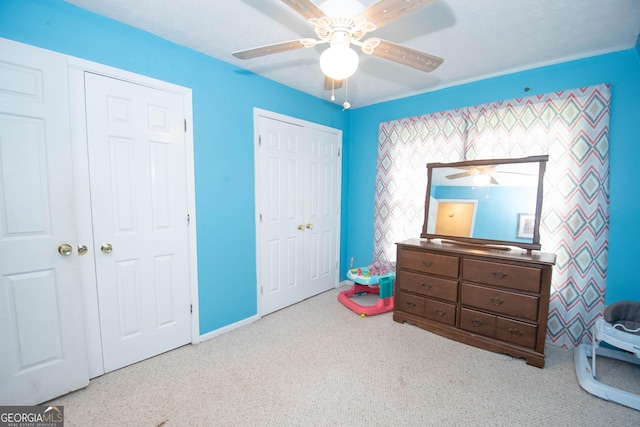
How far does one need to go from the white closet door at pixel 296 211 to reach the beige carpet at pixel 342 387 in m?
0.75

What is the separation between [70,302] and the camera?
1.67 m

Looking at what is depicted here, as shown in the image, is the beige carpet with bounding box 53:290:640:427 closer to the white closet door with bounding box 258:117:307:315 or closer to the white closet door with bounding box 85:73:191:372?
the white closet door with bounding box 85:73:191:372

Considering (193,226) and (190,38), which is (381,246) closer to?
(193,226)

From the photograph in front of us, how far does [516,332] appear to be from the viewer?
2.07m

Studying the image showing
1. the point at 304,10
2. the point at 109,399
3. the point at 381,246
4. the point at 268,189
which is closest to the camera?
the point at 304,10

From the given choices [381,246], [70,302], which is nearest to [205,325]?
[70,302]

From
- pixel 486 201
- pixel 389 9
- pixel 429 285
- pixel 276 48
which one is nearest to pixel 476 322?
pixel 429 285

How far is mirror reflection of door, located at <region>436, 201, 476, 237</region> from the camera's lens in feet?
8.32

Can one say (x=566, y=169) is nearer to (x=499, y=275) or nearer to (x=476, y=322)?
(x=499, y=275)

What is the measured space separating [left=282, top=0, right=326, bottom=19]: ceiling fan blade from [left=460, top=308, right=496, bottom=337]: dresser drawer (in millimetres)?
2407

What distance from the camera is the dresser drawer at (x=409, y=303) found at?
2559mm

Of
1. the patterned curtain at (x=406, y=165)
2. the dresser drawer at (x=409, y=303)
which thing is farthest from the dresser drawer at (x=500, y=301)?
the patterned curtain at (x=406, y=165)

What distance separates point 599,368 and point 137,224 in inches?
141

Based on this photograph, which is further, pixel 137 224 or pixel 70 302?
pixel 137 224
